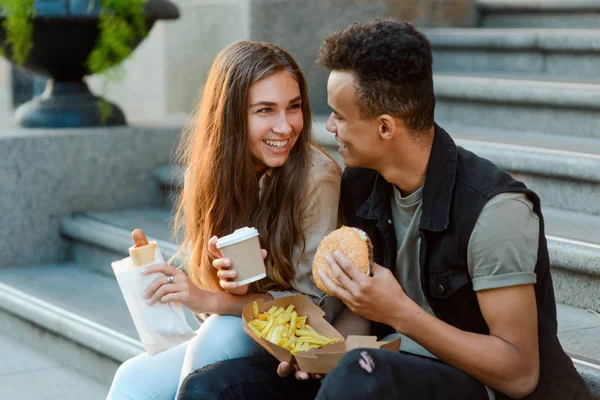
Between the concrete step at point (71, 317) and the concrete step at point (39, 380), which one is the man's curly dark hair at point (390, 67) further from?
the concrete step at point (39, 380)

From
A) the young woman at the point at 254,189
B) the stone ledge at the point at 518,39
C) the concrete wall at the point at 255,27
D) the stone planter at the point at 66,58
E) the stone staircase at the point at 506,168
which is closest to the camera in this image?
the young woman at the point at 254,189

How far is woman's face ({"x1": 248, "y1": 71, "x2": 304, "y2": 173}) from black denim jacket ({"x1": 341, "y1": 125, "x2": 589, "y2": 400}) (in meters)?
0.61

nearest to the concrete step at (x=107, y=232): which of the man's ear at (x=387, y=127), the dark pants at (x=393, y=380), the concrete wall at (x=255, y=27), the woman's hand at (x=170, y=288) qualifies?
the concrete wall at (x=255, y=27)

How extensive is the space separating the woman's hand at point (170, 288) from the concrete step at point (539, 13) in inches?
121

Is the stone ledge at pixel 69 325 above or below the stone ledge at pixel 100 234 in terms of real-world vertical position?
below

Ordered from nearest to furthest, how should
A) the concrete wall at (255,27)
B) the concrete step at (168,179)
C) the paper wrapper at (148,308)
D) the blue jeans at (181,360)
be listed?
the paper wrapper at (148,308) → the blue jeans at (181,360) → the concrete step at (168,179) → the concrete wall at (255,27)

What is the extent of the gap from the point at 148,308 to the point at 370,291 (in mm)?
668

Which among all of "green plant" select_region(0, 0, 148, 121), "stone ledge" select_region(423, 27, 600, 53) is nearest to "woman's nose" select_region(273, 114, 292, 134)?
"green plant" select_region(0, 0, 148, 121)

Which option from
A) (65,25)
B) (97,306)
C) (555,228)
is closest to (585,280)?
(555,228)

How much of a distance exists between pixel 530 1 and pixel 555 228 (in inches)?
85.4

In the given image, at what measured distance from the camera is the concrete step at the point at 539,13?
480 cm

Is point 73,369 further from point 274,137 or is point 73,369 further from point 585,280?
point 585,280

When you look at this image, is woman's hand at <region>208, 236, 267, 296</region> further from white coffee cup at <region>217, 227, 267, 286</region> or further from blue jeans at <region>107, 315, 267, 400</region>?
blue jeans at <region>107, 315, 267, 400</region>

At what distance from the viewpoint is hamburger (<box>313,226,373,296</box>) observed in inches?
86.9
